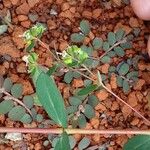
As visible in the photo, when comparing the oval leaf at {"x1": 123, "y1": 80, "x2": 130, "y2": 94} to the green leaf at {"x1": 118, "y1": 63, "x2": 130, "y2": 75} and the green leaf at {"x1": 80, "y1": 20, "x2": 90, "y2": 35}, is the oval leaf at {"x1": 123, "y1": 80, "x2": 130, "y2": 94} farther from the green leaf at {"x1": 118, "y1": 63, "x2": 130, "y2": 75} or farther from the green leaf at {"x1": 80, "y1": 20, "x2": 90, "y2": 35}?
the green leaf at {"x1": 80, "y1": 20, "x2": 90, "y2": 35}

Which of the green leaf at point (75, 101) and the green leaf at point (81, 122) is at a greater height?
the green leaf at point (75, 101)

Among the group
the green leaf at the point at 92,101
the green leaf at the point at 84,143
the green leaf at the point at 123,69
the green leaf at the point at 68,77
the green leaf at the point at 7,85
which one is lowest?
the green leaf at the point at 84,143

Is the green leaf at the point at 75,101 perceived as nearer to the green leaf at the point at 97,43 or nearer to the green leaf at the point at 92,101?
the green leaf at the point at 92,101

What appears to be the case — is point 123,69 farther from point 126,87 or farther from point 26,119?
point 26,119

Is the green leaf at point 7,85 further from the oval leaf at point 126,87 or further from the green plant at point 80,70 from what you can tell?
the oval leaf at point 126,87

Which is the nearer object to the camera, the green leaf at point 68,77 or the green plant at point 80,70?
the green plant at point 80,70

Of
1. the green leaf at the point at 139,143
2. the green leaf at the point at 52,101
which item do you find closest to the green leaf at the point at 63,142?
the green leaf at the point at 52,101
